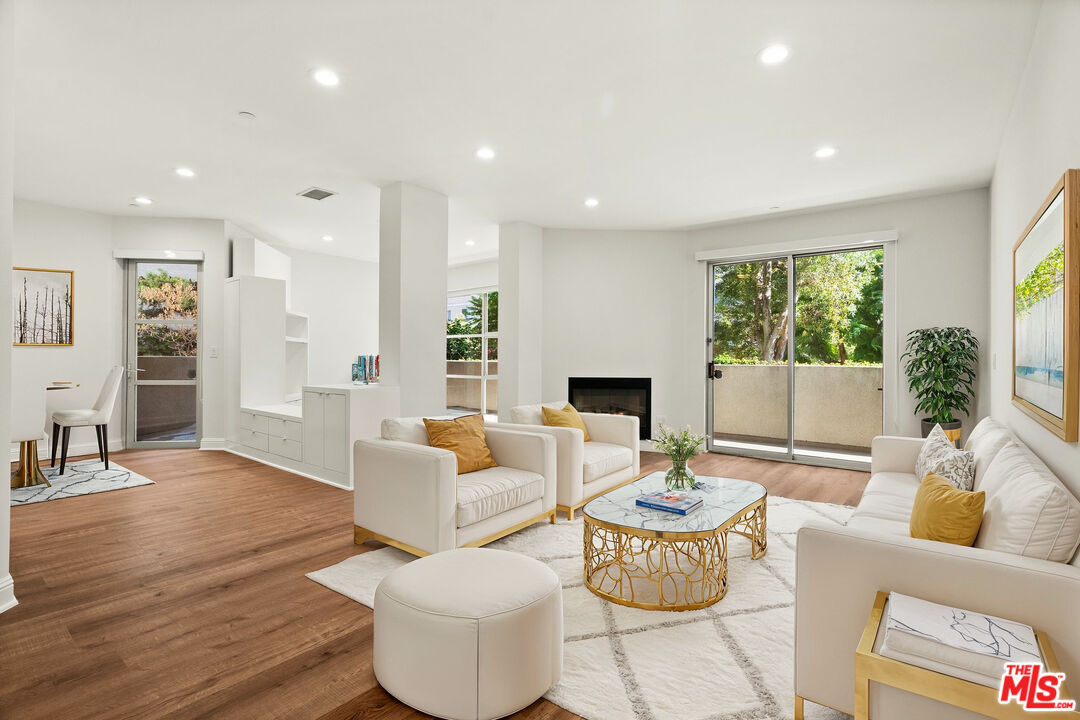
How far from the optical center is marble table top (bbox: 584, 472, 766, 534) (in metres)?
2.46

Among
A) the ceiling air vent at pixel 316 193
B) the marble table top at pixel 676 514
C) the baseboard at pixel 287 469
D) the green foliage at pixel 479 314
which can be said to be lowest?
the baseboard at pixel 287 469

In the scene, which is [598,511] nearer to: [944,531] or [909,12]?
[944,531]

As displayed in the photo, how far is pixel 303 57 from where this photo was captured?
2.74 metres

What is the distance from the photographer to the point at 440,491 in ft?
8.87

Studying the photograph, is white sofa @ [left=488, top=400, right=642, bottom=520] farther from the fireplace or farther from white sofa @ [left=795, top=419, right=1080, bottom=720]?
white sofa @ [left=795, top=419, right=1080, bottom=720]

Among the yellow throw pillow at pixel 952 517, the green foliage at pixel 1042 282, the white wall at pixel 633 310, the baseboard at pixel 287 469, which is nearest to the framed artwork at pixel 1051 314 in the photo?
the green foliage at pixel 1042 282

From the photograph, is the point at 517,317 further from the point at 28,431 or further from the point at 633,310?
the point at 28,431

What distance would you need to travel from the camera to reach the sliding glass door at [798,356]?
534 centimetres

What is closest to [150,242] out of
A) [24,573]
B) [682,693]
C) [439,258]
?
[439,258]

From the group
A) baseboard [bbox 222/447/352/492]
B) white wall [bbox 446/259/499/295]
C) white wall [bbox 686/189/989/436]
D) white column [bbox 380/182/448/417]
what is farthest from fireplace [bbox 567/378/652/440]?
baseboard [bbox 222/447/352/492]

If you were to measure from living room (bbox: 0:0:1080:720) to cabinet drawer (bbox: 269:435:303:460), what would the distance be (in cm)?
6

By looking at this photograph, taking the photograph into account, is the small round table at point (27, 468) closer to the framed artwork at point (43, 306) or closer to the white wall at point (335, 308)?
the framed artwork at point (43, 306)

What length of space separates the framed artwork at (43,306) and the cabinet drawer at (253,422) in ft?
6.44

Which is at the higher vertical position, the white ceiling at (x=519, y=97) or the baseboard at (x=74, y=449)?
the white ceiling at (x=519, y=97)
